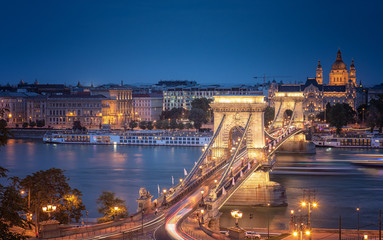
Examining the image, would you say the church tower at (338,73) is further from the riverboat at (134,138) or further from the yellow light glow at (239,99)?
the yellow light glow at (239,99)

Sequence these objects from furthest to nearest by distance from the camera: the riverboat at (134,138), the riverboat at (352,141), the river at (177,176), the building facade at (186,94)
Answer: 1. the building facade at (186,94)
2. the riverboat at (134,138)
3. the riverboat at (352,141)
4. the river at (177,176)

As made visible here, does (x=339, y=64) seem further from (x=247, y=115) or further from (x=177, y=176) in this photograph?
(x=247, y=115)

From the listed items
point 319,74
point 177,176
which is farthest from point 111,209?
point 319,74

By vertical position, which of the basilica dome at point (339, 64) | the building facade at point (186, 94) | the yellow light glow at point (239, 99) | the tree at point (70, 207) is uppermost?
the basilica dome at point (339, 64)

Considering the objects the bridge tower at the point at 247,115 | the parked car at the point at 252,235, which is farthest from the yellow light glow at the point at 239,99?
the parked car at the point at 252,235

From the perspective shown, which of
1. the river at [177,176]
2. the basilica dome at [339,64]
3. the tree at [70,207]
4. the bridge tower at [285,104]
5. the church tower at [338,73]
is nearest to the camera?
the tree at [70,207]
